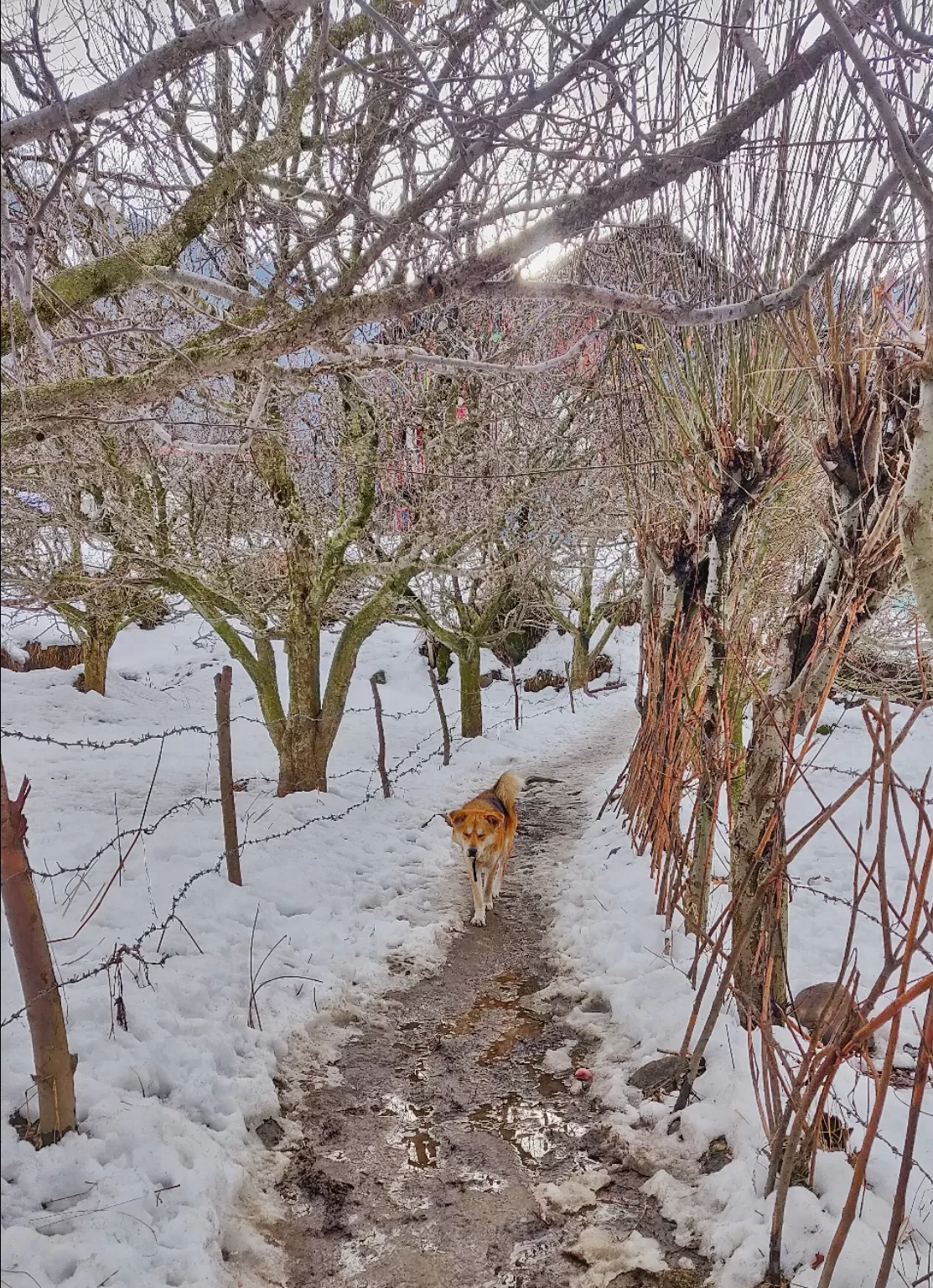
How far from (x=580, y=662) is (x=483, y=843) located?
13.1 metres

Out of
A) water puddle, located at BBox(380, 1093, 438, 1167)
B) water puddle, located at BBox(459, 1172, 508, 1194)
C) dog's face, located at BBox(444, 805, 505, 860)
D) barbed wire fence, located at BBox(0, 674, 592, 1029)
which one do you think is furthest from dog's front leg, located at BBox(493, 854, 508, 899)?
water puddle, located at BBox(459, 1172, 508, 1194)

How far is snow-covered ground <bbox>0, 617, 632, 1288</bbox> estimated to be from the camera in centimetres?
254

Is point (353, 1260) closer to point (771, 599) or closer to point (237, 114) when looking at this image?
point (237, 114)

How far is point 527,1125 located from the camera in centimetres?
388

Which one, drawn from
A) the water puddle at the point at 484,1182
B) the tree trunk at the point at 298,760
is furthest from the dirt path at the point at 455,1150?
→ the tree trunk at the point at 298,760

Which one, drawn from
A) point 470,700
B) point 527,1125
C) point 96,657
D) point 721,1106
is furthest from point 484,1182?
point 96,657

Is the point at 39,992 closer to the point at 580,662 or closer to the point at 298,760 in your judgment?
the point at 298,760

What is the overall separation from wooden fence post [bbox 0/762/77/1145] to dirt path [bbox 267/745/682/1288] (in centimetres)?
114

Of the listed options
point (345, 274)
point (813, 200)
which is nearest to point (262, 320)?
point (345, 274)

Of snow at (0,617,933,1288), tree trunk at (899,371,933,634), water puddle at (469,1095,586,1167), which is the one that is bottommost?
water puddle at (469,1095,586,1167)

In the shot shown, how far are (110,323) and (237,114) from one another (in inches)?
60.6

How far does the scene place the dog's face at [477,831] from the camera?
6.40 metres

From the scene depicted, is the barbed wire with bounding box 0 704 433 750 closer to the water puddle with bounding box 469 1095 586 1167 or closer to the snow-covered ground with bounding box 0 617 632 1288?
the snow-covered ground with bounding box 0 617 632 1288

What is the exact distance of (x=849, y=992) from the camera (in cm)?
247
